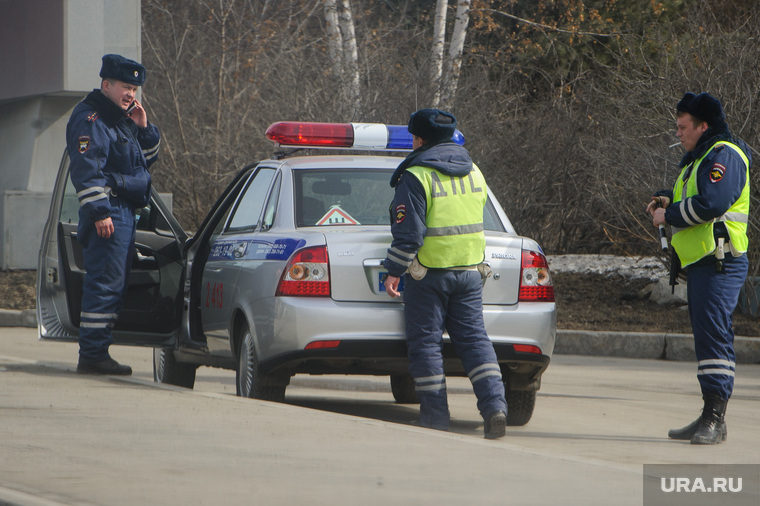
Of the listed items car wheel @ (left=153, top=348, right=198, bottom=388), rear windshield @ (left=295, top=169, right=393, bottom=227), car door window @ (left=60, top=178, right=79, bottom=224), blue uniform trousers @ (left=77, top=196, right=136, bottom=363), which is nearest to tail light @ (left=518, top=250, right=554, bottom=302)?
rear windshield @ (left=295, top=169, right=393, bottom=227)

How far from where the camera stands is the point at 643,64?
14969 mm

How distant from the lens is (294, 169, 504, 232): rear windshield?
23.5 feet

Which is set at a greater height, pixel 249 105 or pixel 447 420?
pixel 249 105

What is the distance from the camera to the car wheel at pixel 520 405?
287 inches

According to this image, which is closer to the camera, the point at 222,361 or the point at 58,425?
the point at 58,425

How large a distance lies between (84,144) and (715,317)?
388 cm

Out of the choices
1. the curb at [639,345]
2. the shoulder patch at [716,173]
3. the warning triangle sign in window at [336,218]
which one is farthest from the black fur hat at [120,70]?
the curb at [639,345]

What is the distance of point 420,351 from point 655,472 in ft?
4.82

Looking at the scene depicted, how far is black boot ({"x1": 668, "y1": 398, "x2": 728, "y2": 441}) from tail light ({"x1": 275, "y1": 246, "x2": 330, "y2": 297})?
2.11m

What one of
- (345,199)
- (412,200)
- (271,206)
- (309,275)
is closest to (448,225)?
(412,200)

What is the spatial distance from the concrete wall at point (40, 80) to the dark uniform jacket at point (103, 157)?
8066 millimetres

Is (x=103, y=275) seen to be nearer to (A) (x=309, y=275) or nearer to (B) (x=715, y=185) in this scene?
(A) (x=309, y=275)

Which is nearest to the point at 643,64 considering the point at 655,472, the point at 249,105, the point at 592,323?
the point at 592,323

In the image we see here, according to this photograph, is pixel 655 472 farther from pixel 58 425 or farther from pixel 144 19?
pixel 144 19
